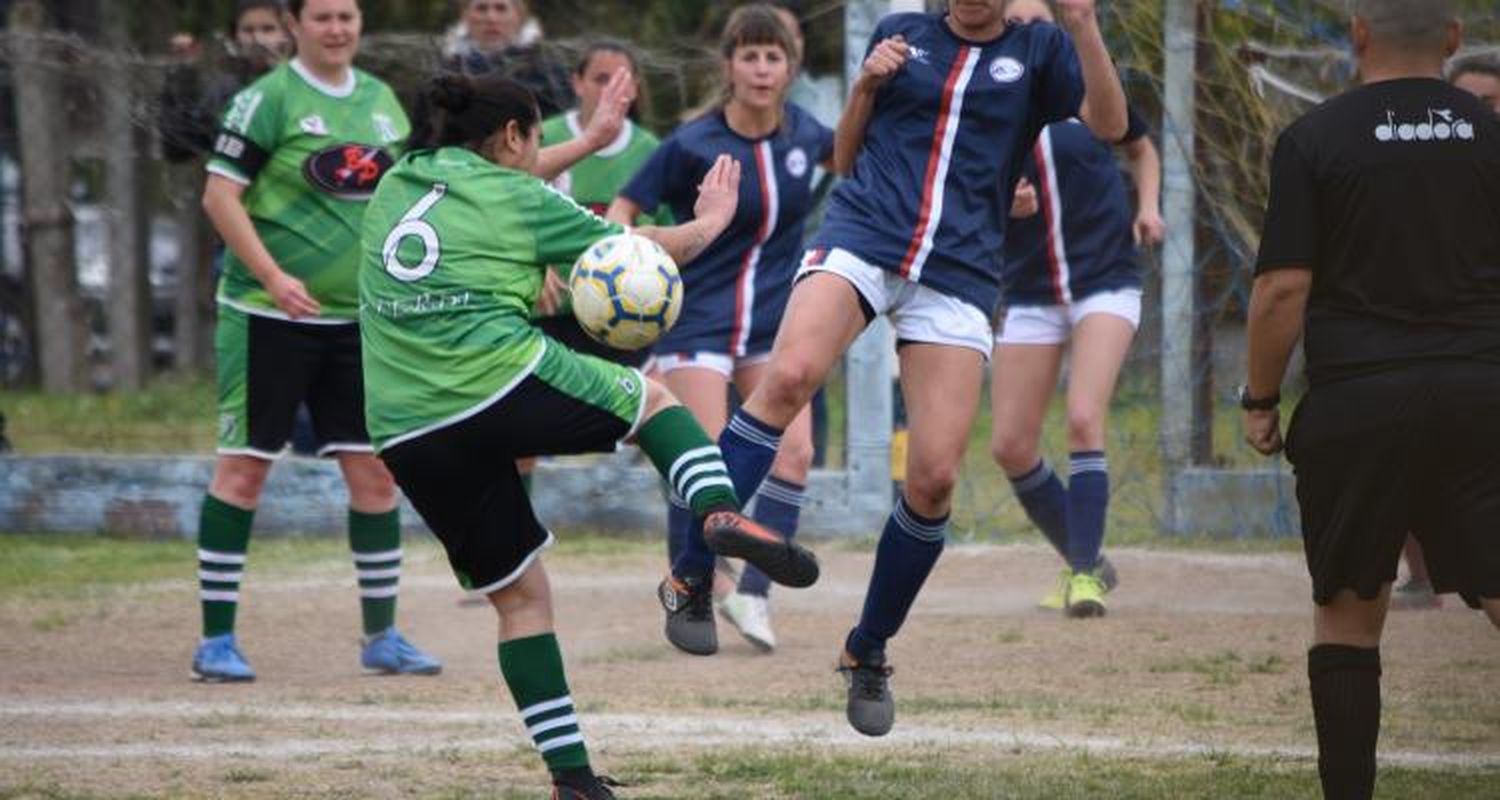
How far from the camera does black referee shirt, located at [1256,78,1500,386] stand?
4988 millimetres

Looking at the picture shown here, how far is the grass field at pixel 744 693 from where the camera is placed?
6.14 m

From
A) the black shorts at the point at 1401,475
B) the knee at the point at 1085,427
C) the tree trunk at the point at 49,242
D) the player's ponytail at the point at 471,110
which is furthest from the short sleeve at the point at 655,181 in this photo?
the tree trunk at the point at 49,242

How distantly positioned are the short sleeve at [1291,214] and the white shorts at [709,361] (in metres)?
3.74

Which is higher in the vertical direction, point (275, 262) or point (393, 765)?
point (275, 262)

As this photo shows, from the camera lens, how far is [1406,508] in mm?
5102

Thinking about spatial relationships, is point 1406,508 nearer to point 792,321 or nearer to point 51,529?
point 792,321

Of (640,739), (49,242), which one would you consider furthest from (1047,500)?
(49,242)

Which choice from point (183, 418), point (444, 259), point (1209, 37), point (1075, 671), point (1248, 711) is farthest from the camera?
point (183, 418)

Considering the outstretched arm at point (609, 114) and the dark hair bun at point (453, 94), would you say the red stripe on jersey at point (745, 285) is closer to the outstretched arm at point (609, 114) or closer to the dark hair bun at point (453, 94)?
the outstretched arm at point (609, 114)

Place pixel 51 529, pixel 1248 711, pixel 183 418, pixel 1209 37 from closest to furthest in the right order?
pixel 1248 711
pixel 1209 37
pixel 51 529
pixel 183 418

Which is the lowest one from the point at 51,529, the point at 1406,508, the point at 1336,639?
the point at 51,529

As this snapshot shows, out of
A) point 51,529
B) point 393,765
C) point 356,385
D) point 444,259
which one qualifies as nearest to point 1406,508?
point 444,259

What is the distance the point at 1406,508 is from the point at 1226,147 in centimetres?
564

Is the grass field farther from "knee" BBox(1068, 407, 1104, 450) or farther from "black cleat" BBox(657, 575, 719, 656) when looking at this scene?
"knee" BBox(1068, 407, 1104, 450)
